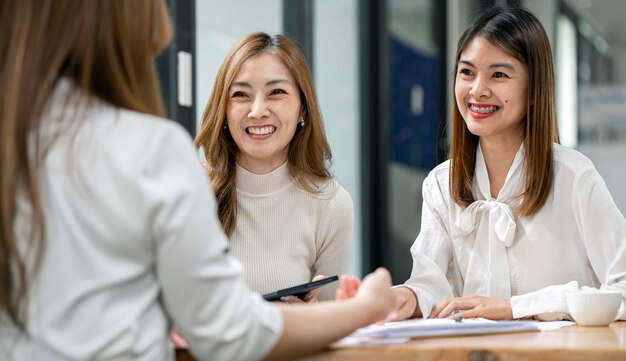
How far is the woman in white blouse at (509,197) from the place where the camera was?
224 cm

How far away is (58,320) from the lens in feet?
4.23

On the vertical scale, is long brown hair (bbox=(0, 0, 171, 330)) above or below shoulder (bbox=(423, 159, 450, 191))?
above

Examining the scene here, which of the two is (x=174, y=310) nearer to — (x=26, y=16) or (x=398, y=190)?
(x=26, y=16)

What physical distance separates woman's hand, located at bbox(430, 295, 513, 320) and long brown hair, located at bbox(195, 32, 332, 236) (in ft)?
1.63

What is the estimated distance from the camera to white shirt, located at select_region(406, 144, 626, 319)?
2215 millimetres

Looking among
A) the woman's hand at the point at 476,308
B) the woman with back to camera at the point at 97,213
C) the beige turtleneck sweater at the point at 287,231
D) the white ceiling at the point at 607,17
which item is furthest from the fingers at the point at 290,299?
the white ceiling at the point at 607,17

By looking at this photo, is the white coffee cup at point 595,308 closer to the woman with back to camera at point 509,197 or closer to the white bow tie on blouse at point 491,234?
the woman with back to camera at point 509,197

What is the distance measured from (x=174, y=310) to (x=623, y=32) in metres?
4.99

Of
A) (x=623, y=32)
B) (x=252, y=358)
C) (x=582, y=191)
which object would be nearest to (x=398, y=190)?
(x=623, y=32)

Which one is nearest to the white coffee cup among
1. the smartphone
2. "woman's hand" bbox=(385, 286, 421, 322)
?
"woman's hand" bbox=(385, 286, 421, 322)

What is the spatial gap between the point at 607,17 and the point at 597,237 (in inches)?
A: 157

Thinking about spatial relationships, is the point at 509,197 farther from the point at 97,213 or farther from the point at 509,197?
the point at 97,213

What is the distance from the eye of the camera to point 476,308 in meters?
2.10

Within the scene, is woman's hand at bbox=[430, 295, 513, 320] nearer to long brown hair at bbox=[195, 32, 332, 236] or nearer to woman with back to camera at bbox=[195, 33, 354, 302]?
woman with back to camera at bbox=[195, 33, 354, 302]
